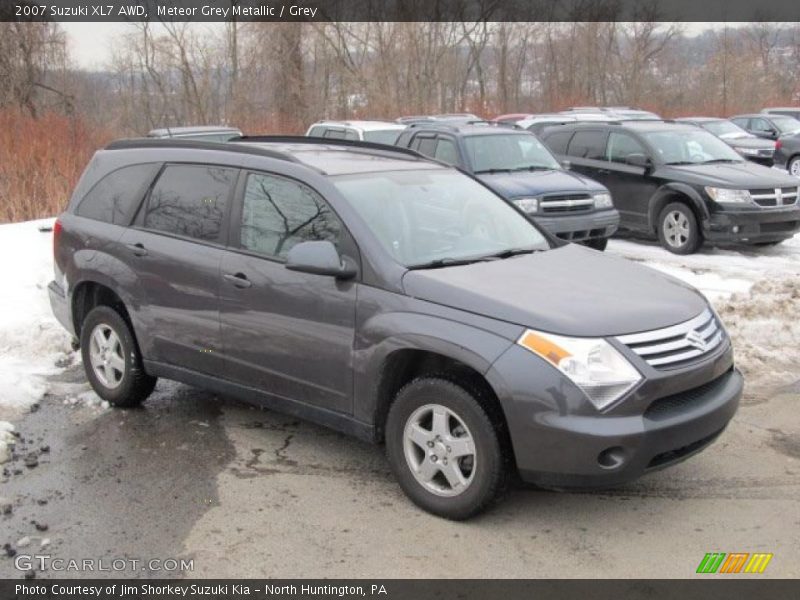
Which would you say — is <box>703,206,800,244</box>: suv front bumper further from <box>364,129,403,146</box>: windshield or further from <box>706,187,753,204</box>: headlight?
<box>364,129,403,146</box>: windshield

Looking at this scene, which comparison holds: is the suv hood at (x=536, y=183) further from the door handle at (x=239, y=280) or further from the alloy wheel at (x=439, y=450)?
the alloy wheel at (x=439, y=450)

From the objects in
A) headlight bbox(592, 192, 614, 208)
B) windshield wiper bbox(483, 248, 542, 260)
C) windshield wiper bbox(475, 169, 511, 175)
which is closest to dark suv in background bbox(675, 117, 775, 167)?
headlight bbox(592, 192, 614, 208)

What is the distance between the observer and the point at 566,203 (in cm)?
1070

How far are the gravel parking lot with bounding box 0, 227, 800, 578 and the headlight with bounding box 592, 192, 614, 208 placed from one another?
5.45m

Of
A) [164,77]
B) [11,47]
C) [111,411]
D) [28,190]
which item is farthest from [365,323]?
[164,77]

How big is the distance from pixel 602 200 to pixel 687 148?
2.38 meters

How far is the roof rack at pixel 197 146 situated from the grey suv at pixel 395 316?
15mm

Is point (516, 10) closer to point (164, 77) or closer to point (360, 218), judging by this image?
point (164, 77)

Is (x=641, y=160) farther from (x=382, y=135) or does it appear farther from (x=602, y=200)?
(x=382, y=135)

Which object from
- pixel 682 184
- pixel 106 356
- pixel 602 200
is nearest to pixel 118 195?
pixel 106 356

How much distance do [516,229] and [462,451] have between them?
180 centimetres

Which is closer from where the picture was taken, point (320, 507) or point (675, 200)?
point (320, 507)
